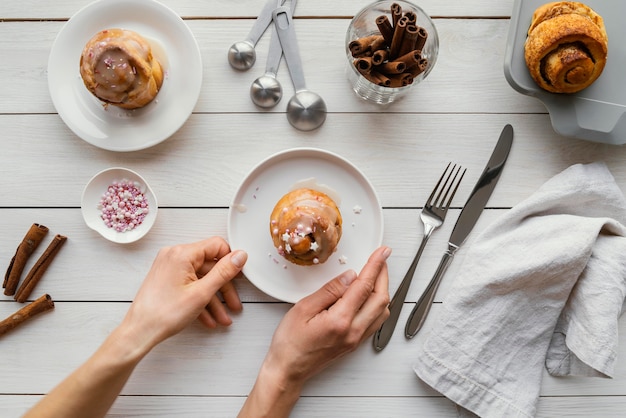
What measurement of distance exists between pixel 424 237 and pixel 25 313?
107 cm

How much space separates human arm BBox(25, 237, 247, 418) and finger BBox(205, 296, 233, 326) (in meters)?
0.12

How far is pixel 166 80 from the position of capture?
137 centimetres

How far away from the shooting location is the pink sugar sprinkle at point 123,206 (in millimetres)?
1364

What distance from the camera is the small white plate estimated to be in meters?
1.34

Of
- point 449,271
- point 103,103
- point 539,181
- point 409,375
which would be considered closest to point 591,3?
point 539,181

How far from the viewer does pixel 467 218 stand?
4.60 feet

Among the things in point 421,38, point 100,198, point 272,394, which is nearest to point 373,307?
point 272,394

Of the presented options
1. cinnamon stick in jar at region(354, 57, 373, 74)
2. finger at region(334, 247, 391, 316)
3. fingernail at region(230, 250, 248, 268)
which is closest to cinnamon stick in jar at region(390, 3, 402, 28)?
cinnamon stick in jar at region(354, 57, 373, 74)

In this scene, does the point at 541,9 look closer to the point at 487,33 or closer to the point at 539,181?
the point at 487,33

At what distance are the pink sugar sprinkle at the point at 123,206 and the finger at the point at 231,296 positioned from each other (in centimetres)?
28

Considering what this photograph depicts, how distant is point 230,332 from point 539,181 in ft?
3.08

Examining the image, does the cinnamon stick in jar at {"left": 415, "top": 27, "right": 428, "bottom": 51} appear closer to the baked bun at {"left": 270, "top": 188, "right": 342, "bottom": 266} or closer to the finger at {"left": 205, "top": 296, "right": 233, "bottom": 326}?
the baked bun at {"left": 270, "top": 188, "right": 342, "bottom": 266}

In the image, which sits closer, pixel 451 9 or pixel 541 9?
pixel 541 9

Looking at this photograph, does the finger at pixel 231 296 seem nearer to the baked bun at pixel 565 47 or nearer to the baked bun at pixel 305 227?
the baked bun at pixel 305 227
